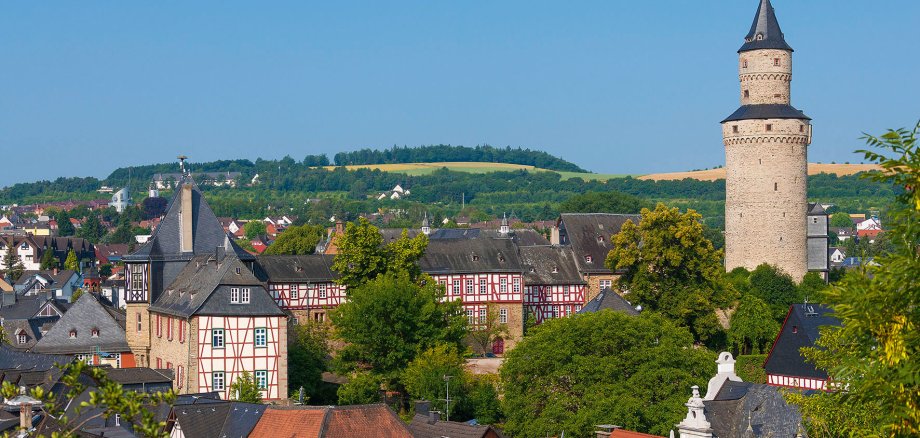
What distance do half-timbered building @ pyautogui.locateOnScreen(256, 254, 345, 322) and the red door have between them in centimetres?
674

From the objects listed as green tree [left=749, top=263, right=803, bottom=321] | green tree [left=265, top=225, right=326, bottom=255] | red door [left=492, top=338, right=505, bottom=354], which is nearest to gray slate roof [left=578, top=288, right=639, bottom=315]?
red door [left=492, top=338, right=505, bottom=354]

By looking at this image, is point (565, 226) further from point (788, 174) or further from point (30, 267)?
point (30, 267)

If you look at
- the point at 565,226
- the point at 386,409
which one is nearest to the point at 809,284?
the point at 565,226

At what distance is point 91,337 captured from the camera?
59188 mm

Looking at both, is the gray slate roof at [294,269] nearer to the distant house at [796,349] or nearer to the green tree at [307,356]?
the green tree at [307,356]

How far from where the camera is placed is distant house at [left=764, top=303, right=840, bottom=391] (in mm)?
52719

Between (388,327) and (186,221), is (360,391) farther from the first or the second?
(186,221)

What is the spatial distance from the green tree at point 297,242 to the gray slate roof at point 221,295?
40877 millimetres

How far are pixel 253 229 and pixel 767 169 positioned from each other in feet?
331

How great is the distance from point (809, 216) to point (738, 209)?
505cm

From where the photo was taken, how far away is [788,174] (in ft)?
256

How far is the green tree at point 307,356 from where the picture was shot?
5497 centimetres

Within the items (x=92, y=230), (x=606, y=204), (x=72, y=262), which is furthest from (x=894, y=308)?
(x=92, y=230)

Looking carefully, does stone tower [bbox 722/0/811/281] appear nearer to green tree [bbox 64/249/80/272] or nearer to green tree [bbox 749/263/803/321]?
green tree [bbox 749/263/803/321]
